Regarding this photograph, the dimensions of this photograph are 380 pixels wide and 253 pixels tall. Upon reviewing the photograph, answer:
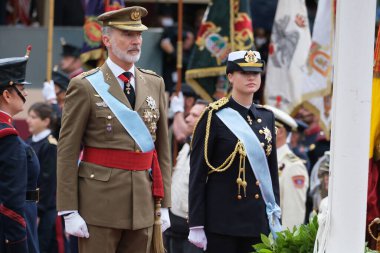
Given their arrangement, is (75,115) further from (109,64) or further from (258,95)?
(258,95)

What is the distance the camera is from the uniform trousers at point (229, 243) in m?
7.19

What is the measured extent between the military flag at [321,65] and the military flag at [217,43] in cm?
107

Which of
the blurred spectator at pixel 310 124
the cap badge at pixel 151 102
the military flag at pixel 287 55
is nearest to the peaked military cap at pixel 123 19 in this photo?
the cap badge at pixel 151 102

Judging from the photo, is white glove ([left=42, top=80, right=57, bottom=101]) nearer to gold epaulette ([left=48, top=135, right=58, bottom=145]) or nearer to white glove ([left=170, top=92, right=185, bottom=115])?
gold epaulette ([left=48, top=135, right=58, bottom=145])

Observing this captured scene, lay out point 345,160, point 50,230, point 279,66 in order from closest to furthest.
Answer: point 345,160 → point 50,230 → point 279,66

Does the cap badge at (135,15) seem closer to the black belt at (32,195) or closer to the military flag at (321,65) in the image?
the black belt at (32,195)

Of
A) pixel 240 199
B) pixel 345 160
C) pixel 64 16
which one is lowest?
pixel 240 199

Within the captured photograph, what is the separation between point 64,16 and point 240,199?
8.35 m

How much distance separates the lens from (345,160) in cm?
495

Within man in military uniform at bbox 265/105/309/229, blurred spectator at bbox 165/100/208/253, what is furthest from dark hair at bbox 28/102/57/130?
man in military uniform at bbox 265/105/309/229

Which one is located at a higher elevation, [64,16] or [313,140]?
[64,16]

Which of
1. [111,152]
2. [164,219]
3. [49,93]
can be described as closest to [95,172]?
[111,152]

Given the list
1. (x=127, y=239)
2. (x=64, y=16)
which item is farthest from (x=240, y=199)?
(x=64, y=16)

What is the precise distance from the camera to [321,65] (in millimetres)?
12469
